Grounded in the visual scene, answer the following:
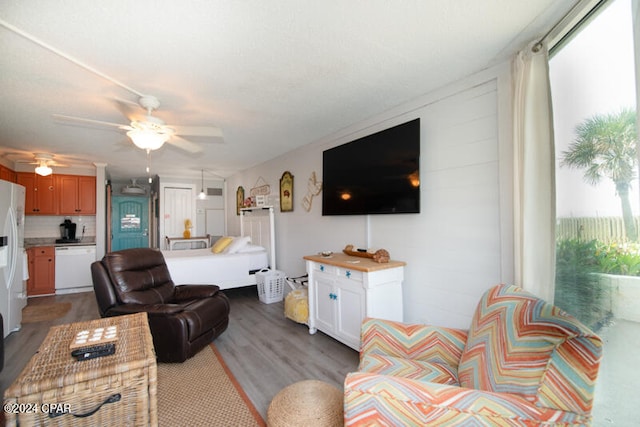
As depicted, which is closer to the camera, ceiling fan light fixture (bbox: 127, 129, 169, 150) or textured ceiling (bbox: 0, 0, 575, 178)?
textured ceiling (bbox: 0, 0, 575, 178)

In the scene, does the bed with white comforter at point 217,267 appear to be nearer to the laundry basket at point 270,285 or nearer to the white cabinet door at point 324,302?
the laundry basket at point 270,285

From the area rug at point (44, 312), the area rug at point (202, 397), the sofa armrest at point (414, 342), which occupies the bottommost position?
the area rug at point (44, 312)

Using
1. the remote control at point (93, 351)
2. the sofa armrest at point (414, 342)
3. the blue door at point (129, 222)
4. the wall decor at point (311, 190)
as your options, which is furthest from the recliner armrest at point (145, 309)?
the blue door at point (129, 222)

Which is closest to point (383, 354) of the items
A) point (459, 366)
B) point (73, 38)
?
point (459, 366)

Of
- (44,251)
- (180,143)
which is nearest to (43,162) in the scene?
(44,251)

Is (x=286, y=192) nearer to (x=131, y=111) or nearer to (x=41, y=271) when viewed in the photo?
(x=131, y=111)

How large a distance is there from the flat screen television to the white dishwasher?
4665 millimetres

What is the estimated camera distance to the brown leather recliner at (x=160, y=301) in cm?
225

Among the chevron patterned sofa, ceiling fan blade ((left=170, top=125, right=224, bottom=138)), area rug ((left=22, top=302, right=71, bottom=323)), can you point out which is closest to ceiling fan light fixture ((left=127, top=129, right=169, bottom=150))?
ceiling fan blade ((left=170, top=125, right=224, bottom=138))

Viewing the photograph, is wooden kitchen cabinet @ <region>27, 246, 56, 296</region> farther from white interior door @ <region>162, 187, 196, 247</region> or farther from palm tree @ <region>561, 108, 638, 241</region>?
palm tree @ <region>561, 108, 638, 241</region>

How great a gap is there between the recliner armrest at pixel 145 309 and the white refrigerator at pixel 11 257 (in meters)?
1.50

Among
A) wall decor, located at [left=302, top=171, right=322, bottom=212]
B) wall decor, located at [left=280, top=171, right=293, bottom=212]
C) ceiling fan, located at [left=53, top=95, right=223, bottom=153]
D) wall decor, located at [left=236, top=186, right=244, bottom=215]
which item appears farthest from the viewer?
wall decor, located at [left=236, top=186, right=244, bottom=215]

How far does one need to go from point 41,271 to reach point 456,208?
21.0 ft

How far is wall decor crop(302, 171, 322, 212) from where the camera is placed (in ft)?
12.3
